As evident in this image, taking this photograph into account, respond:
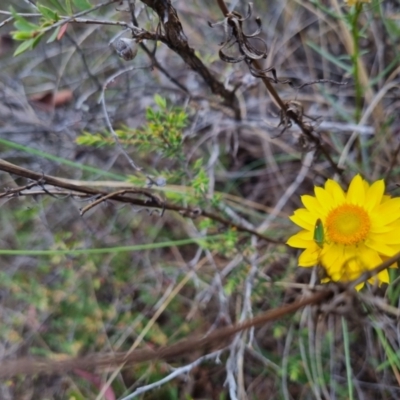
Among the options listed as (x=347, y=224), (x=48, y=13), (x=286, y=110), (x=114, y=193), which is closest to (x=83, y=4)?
(x=48, y=13)

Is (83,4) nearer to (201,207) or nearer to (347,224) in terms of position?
(201,207)

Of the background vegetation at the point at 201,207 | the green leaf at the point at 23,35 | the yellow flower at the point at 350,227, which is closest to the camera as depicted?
the green leaf at the point at 23,35

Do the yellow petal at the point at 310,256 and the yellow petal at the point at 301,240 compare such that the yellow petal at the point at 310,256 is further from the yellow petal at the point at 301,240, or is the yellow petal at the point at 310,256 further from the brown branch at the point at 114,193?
the brown branch at the point at 114,193

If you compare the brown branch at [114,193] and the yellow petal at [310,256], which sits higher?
the brown branch at [114,193]

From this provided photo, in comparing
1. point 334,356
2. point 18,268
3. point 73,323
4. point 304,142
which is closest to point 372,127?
point 304,142

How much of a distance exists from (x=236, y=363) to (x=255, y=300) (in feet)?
0.67

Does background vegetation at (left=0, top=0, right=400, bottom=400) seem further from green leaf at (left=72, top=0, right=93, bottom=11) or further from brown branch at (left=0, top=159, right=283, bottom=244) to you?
green leaf at (left=72, top=0, right=93, bottom=11)

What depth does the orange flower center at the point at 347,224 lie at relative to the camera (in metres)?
1.11

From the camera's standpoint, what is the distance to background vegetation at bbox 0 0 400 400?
1427 mm

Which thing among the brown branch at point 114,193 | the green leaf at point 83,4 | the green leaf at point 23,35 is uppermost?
the green leaf at point 83,4

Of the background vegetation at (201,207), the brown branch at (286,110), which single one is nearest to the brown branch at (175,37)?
the background vegetation at (201,207)

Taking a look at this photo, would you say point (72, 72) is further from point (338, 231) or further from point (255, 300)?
point (338, 231)

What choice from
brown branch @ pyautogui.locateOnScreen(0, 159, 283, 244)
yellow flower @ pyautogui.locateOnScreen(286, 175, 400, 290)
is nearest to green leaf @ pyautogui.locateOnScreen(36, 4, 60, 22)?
brown branch @ pyautogui.locateOnScreen(0, 159, 283, 244)

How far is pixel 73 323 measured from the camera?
184 centimetres
